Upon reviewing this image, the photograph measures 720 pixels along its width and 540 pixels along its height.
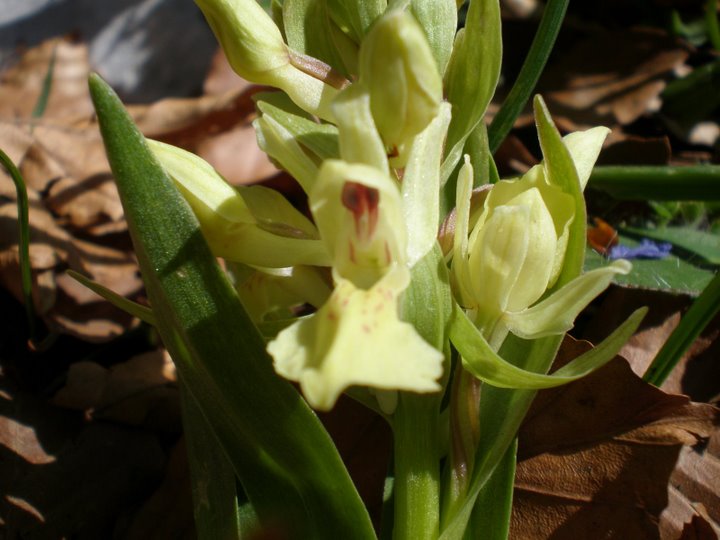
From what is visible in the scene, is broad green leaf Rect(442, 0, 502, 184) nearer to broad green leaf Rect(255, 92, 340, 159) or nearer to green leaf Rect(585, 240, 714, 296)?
broad green leaf Rect(255, 92, 340, 159)

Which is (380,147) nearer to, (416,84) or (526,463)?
(416,84)

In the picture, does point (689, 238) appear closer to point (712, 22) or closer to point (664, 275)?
point (664, 275)

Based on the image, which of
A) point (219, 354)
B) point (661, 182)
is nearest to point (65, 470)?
point (219, 354)

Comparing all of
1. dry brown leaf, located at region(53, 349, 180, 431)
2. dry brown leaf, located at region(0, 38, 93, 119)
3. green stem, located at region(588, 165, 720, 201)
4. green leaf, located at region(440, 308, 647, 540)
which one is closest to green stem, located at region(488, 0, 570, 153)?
green stem, located at region(588, 165, 720, 201)

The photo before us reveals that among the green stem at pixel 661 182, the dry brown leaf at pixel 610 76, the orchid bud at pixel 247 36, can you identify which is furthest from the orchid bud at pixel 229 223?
the dry brown leaf at pixel 610 76

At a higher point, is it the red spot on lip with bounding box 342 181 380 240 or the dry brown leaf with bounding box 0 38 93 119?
the red spot on lip with bounding box 342 181 380 240

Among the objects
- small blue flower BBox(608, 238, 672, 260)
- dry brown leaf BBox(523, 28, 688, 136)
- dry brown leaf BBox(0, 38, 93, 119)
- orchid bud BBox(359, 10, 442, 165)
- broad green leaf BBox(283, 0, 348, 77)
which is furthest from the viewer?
dry brown leaf BBox(0, 38, 93, 119)

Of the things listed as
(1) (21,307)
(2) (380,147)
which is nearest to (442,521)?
(2) (380,147)

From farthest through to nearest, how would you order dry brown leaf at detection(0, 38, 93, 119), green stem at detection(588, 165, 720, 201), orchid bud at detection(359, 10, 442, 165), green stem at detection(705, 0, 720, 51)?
dry brown leaf at detection(0, 38, 93, 119)
green stem at detection(705, 0, 720, 51)
green stem at detection(588, 165, 720, 201)
orchid bud at detection(359, 10, 442, 165)
